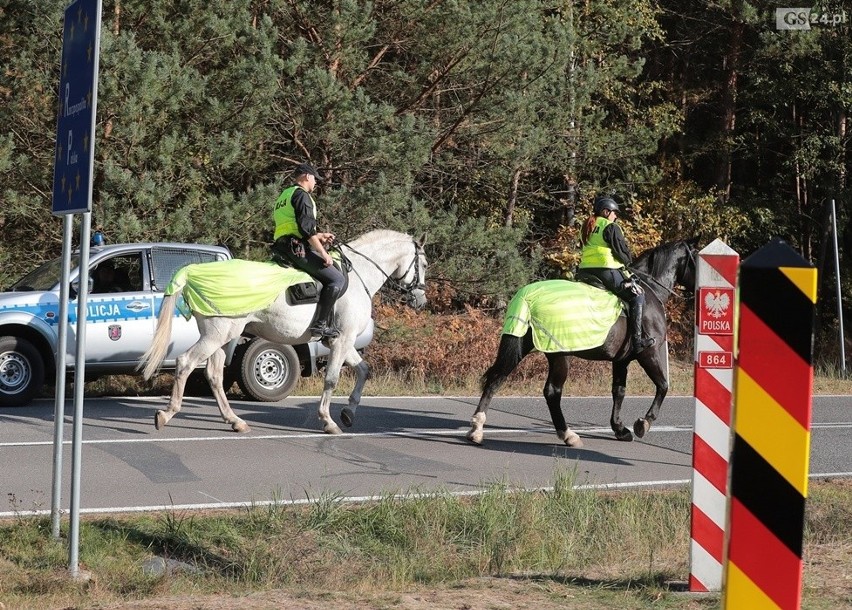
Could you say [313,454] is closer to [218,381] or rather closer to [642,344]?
[218,381]

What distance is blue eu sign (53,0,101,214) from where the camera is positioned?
21.9ft

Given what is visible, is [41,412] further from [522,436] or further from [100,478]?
[522,436]

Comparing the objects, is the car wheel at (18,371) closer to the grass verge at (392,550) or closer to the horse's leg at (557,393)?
the horse's leg at (557,393)

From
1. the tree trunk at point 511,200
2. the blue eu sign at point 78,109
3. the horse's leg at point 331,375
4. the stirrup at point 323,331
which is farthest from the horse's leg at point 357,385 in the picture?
the tree trunk at point 511,200

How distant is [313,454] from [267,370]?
4.04 meters

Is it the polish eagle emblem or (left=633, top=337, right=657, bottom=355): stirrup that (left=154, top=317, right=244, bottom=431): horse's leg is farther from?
the polish eagle emblem

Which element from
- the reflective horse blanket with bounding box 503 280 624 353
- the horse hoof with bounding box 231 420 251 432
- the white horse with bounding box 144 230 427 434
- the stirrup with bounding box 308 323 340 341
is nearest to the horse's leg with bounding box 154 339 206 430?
the white horse with bounding box 144 230 427 434

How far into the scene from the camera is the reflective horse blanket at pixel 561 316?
12.0m

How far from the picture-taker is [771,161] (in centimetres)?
3384

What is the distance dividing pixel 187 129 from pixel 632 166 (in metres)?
12.1

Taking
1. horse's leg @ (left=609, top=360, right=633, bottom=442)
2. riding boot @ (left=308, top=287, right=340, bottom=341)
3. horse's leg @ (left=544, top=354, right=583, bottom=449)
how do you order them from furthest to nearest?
horse's leg @ (left=609, top=360, right=633, bottom=442) → riding boot @ (left=308, top=287, right=340, bottom=341) → horse's leg @ (left=544, top=354, right=583, bottom=449)

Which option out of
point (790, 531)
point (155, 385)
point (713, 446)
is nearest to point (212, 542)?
point (713, 446)

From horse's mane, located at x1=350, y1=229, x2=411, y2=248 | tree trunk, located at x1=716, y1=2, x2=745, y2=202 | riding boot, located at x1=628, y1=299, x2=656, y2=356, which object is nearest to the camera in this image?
riding boot, located at x1=628, y1=299, x2=656, y2=356

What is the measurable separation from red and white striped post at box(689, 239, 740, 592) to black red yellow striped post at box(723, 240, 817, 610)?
2.41m
